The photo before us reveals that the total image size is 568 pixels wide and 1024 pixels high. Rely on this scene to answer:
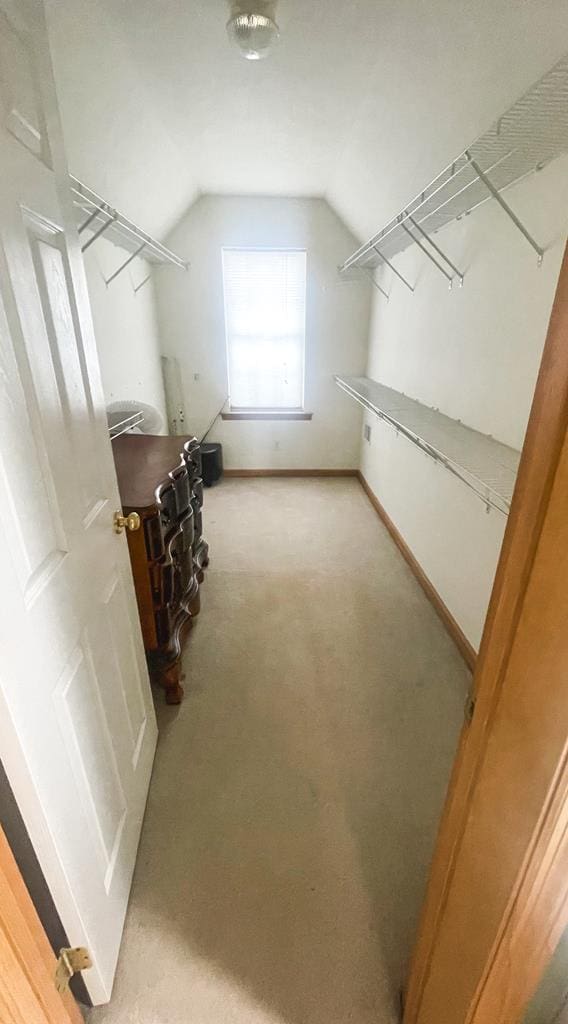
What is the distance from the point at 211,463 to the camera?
4.11 meters

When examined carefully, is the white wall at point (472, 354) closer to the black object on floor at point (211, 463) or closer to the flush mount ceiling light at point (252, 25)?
the flush mount ceiling light at point (252, 25)

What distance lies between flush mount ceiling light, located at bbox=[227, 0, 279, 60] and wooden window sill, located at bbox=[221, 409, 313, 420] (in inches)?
109

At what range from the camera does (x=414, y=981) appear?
→ 912 millimetres

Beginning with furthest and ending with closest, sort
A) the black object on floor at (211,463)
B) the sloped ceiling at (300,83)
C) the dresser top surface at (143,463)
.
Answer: the black object on floor at (211,463)
the dresser top surface at (143,463)
the sloped ceiling at (300,83)

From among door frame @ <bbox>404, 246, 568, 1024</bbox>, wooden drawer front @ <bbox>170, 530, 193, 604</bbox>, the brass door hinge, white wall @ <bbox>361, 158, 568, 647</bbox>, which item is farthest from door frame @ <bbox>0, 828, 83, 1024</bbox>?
white wall @ <bbox>361, 158, 568, 647</bbox>

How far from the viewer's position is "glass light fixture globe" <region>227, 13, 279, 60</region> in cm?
141

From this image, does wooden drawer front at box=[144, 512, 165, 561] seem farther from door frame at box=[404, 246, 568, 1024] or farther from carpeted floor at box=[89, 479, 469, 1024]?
door frame at box=[404, 246, 568, 1024]

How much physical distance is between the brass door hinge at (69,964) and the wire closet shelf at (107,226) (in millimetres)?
1783

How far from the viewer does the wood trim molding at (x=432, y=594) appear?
6.73 ft

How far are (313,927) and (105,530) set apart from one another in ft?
3.86

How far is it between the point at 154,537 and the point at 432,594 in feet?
5.44

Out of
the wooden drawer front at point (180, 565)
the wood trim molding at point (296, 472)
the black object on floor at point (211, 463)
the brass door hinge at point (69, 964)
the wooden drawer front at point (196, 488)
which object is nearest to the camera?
the brass door hinge at point (69, 964)

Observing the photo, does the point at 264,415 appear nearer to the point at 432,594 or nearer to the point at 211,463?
the point at 211,463

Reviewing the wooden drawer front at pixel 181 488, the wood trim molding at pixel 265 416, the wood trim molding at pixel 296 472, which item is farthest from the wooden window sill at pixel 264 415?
the wooden drawer front at pixel 181 488
